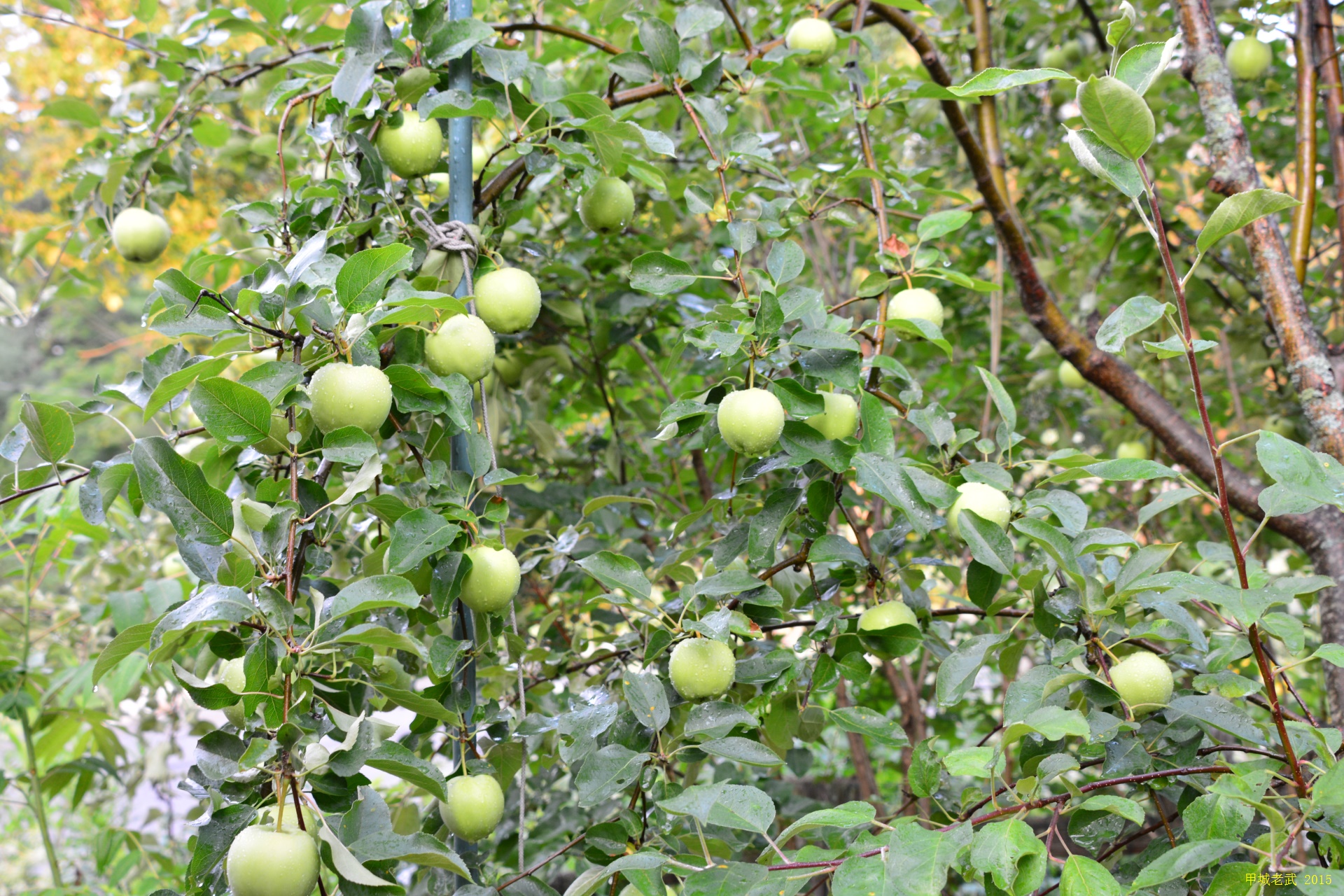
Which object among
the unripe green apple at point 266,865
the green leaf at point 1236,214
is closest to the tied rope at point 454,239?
the unripe green apple at point 266,865

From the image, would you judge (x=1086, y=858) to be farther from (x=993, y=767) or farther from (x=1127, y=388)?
(x=1127, y=388)

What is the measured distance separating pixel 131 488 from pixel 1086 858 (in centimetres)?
76

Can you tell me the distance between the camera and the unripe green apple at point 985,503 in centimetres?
72

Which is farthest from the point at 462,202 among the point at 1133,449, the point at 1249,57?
the point at 1249,57

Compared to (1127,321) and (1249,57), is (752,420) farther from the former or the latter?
(1249,57)

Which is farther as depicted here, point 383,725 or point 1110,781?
point 383,725

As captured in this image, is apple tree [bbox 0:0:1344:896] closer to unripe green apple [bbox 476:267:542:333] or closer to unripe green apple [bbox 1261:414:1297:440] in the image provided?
unripe green apple [bbox 476:267:542:333]

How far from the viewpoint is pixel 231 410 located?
641 mm

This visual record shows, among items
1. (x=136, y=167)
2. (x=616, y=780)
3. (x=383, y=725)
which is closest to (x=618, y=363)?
(x=136, y=167)

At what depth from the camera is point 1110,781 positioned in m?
0.57

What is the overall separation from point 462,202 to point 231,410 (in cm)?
35

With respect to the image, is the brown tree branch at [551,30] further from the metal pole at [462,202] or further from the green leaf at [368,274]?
the green leaf at [368,274]

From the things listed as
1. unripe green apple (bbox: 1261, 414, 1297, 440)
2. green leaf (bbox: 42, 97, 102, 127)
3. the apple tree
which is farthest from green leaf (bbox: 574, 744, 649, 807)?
unripe green apple (bbox: 1261, 414, 1297, 440)

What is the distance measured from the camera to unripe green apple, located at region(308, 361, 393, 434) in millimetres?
655
